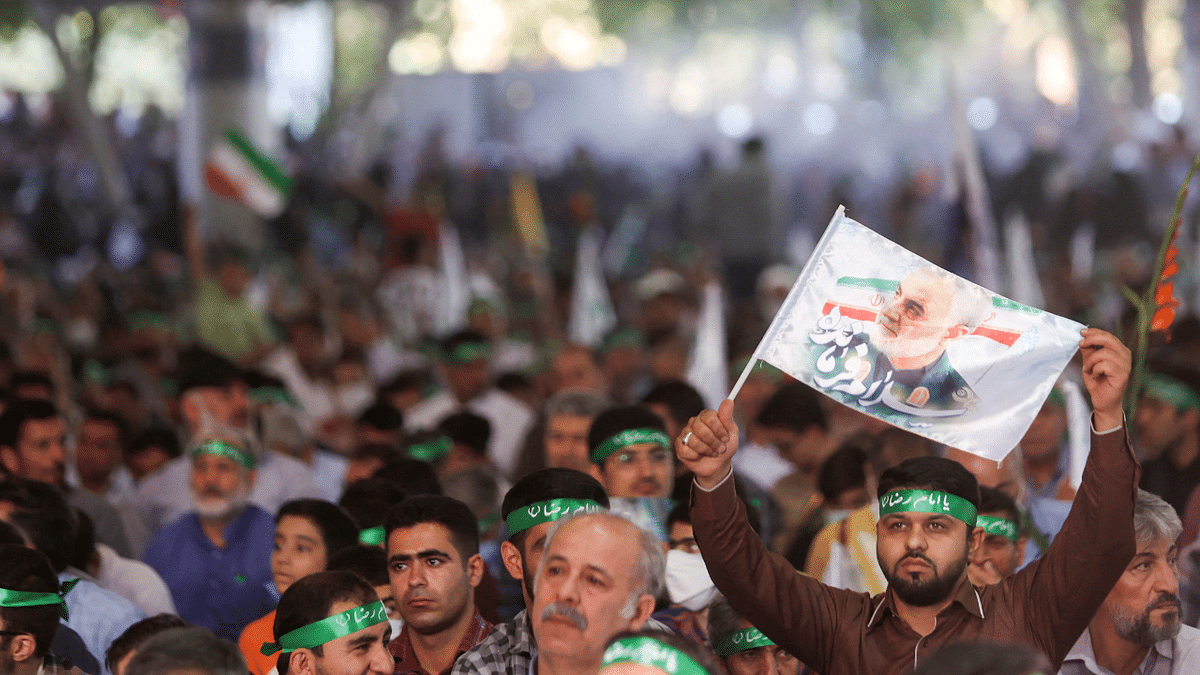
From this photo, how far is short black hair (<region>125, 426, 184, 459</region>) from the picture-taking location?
797cm

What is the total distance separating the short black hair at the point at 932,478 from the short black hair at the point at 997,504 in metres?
0.94

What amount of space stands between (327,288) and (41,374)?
7189 millimetres

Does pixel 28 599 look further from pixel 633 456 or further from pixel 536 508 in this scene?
pixel 633 456

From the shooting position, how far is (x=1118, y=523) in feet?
12.1

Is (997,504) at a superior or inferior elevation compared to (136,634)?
superior

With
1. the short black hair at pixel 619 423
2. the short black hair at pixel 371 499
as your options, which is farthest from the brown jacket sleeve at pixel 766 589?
the short black hair at pixel 371 499

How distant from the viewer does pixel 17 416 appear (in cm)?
696

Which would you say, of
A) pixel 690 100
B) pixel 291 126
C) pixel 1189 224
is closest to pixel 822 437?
pixel 1189 224

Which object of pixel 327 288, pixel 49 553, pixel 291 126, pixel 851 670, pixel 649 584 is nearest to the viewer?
pixel 649 584

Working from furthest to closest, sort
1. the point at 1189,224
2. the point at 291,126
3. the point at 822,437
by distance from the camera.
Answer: the point at 291,126, the point at 1189,224, the point at 822,437

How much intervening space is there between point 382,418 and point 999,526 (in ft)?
12.5

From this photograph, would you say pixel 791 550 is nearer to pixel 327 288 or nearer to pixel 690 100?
pixel 327 288

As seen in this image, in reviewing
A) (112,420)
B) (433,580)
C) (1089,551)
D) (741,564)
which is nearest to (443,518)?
(433,580)

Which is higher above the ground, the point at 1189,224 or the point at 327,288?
the point at 1189,224
